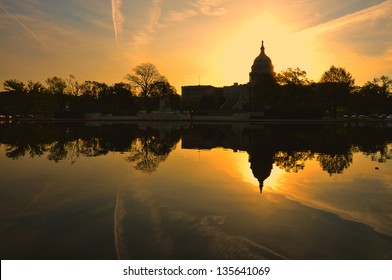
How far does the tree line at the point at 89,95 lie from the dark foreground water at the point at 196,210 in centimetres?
8597

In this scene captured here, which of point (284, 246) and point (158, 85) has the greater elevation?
point (158, 85)

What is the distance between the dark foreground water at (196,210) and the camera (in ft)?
21.2

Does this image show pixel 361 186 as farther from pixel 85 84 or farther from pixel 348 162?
pixel 85 84

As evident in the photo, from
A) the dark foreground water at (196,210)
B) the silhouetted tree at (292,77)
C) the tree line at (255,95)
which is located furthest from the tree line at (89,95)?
the dark foreground water at (196,210)

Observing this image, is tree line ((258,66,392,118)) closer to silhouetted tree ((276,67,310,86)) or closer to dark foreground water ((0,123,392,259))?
silhouetted tree ((276,67,310,86))

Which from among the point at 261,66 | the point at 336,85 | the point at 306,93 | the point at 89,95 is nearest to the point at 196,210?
the point at 306,93

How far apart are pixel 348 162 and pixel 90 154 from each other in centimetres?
1537

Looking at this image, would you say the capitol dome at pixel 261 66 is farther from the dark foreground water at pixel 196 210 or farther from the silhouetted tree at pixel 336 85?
the dark foreground water at pixel 196 210

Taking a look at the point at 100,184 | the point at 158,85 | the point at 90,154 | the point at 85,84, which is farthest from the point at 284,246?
the point at 85,84

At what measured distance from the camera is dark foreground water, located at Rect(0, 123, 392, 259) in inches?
254

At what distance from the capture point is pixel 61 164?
16.7m

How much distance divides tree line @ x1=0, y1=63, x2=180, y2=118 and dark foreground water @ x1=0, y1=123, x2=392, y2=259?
86.0 metres

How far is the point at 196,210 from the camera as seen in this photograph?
897 centimetres

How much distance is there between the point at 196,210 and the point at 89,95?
117473 mm
